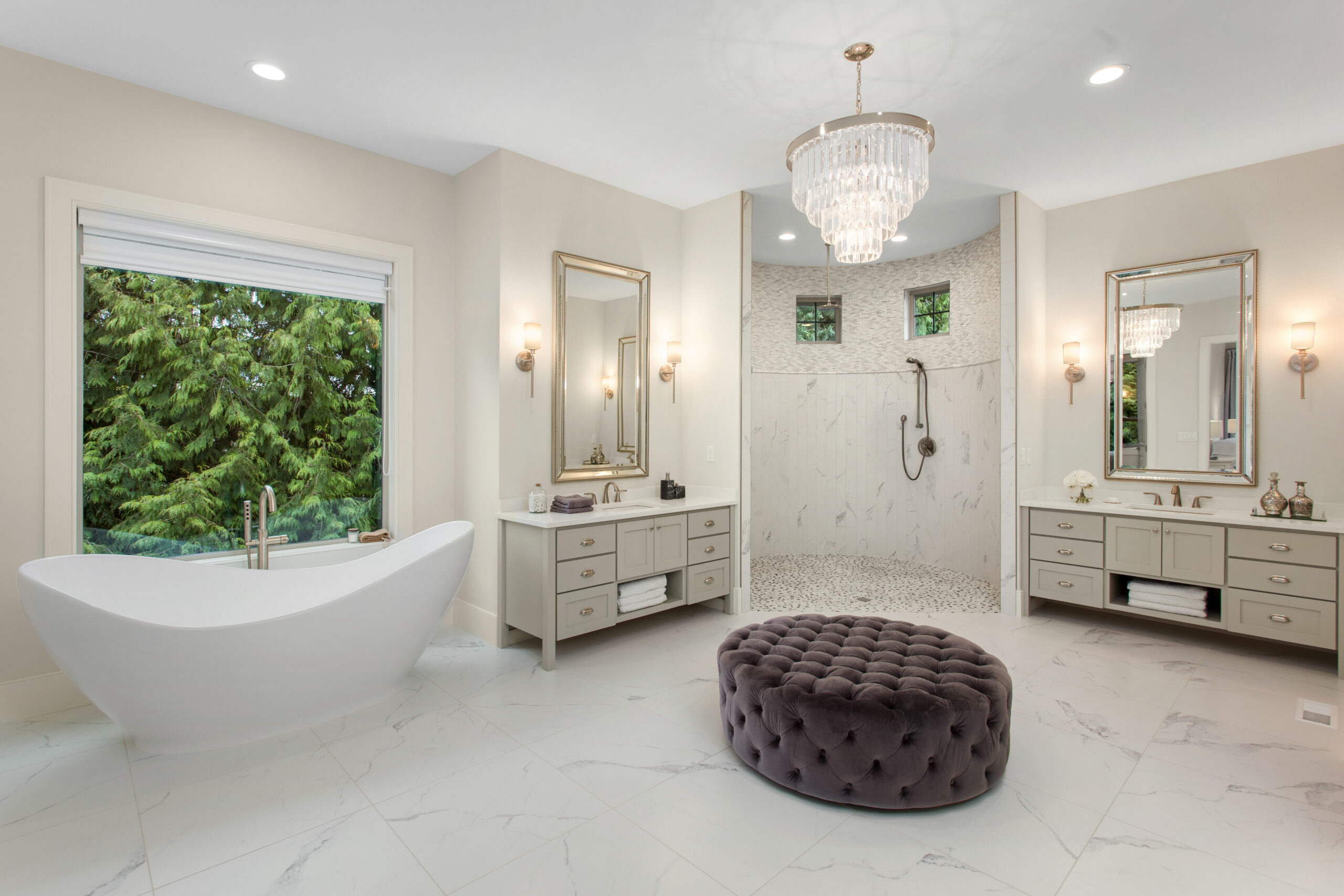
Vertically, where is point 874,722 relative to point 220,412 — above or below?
below

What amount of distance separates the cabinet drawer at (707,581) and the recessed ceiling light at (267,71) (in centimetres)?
335

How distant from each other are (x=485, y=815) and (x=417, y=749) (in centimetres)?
59

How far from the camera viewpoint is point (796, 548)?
6.50 meters

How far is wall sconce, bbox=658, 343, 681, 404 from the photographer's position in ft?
14.9

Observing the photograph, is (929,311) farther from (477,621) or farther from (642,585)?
(477,621)

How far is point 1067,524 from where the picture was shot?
13.7 feet

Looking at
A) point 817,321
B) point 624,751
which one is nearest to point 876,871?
point 624,751

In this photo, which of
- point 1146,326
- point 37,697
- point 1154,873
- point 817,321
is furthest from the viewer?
point 817,321

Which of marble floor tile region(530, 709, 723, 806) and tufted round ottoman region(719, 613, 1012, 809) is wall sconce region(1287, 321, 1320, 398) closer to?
tufted round ottoman region(719, 613, 1012, 809)

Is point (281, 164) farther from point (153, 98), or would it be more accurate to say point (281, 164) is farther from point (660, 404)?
point (660, 404)

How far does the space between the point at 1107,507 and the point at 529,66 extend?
4.21 m

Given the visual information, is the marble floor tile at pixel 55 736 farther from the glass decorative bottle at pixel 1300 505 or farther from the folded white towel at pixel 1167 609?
the glass decorative bottle at pixel 1300 505

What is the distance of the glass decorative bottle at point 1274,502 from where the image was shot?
11.9ft

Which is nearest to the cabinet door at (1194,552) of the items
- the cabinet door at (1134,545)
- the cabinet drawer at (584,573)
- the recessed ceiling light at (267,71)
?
the cabinet door at (1134,545)
